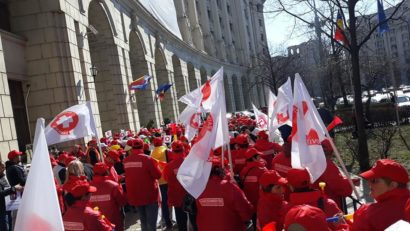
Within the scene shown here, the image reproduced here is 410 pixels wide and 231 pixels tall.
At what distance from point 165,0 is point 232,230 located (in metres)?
29.5

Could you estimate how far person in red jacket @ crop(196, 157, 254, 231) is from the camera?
18.2 feet

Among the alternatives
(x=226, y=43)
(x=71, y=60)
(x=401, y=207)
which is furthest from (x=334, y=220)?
(x=226, y=43)

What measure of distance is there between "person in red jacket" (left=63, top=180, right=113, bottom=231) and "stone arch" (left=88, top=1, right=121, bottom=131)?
56.4ft

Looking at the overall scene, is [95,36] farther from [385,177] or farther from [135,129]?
[385,177]

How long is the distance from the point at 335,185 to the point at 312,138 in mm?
615

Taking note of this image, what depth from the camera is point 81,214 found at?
4941 mm

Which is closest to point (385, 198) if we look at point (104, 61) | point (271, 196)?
point (271, 196)

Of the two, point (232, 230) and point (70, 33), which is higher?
point (70, 33)

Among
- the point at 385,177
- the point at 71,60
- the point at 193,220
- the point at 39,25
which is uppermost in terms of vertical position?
the point at 39,25

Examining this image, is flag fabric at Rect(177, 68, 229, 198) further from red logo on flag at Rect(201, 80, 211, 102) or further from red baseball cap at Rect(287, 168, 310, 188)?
red baseball cap at Rect(287, 168, 310, 188)

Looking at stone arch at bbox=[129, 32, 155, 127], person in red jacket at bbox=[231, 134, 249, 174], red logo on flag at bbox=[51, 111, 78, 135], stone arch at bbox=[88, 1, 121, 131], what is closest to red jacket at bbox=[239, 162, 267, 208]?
person in red jacket at bbox=[231, 134, 249, 174]

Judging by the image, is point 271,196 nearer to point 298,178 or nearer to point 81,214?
point 298,178

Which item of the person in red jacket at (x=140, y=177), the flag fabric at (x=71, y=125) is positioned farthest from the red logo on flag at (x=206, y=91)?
the flag fabric at (x=71, y=125)

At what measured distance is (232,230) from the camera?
564cm
